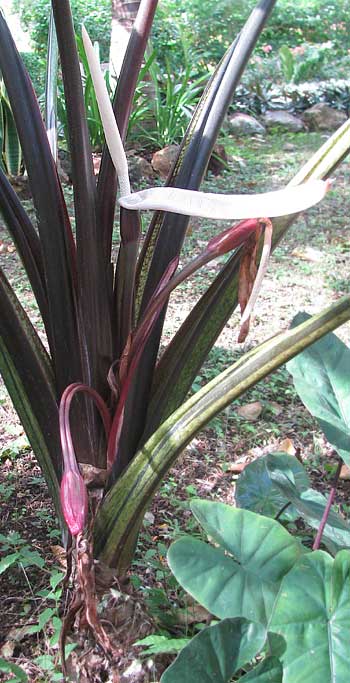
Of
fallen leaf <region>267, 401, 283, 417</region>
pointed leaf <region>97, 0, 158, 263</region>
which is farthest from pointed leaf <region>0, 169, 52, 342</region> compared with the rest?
fallen leaf <region>267, 401, 283, 417</region>

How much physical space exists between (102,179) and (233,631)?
0.59 m

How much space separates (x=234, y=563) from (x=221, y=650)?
0.31 ft

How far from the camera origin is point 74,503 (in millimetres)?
602

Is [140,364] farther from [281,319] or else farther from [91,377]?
[281,319]

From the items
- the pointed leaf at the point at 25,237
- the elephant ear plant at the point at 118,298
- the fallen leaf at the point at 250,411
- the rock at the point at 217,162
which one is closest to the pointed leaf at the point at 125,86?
→ the elephant ear plant at the point at 118,298

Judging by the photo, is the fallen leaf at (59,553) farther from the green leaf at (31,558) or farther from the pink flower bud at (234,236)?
the pink flower bud at (234,236)

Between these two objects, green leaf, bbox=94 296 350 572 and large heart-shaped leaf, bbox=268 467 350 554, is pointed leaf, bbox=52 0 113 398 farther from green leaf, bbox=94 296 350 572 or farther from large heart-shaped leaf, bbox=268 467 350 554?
large heart-shaped leaf, bbox=268 467 350 554

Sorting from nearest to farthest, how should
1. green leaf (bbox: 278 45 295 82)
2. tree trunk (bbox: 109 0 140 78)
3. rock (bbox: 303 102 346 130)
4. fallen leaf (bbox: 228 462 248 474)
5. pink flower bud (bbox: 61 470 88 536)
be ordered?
1. pink flower bud (bbox: 61 470 88 536)
2. fallen leaf (bbox: 228 462 248 474)
3. tree trunk (bbox: 109 0 140 78)
4. rock (bbox: 303 102 346 130)
5. green leaf (bbox: 278 45 295 82)

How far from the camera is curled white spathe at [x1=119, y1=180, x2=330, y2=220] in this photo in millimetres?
656

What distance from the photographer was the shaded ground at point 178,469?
37.6 inches

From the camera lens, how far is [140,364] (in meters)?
0.98

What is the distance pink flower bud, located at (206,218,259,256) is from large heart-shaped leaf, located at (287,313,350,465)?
207 mm

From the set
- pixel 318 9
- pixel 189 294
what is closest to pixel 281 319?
pixel 189 294

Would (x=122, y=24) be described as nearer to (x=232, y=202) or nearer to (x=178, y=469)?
(x=178, y=469)
